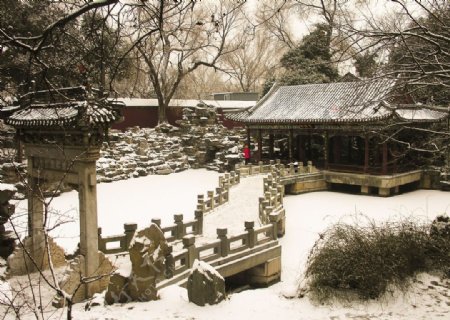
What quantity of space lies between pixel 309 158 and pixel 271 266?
1348 cm

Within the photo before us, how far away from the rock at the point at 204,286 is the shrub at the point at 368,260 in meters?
1.32

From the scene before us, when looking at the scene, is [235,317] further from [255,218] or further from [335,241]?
[255,218]

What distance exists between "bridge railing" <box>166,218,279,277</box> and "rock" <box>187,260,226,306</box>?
1462 mm

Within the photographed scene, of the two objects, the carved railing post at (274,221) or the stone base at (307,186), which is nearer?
the carved railing post at (274,221)

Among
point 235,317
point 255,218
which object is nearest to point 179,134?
point 255,218

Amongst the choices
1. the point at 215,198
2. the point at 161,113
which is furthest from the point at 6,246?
the point at 161,113

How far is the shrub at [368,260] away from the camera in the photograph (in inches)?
218

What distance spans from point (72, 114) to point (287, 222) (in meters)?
8.32

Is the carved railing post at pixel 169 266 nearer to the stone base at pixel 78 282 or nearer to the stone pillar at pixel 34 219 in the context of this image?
the stone base at pixel 78 282

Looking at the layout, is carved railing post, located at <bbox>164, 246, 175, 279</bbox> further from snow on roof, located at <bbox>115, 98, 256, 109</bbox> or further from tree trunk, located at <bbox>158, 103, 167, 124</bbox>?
tree trunk, located at <bbox>158, 103, 167, 124</bbox>

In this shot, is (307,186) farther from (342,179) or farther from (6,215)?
(6,215)

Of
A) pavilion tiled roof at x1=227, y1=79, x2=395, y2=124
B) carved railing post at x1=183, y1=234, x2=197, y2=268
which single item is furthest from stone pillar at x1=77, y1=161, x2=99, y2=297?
pavilion tiled roof at x1=227, y1=79, x2=395, y2=124

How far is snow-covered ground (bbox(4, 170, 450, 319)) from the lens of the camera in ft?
17.2

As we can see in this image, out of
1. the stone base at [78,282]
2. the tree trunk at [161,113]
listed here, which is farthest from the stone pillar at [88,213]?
the tree trunk at [161,113]
